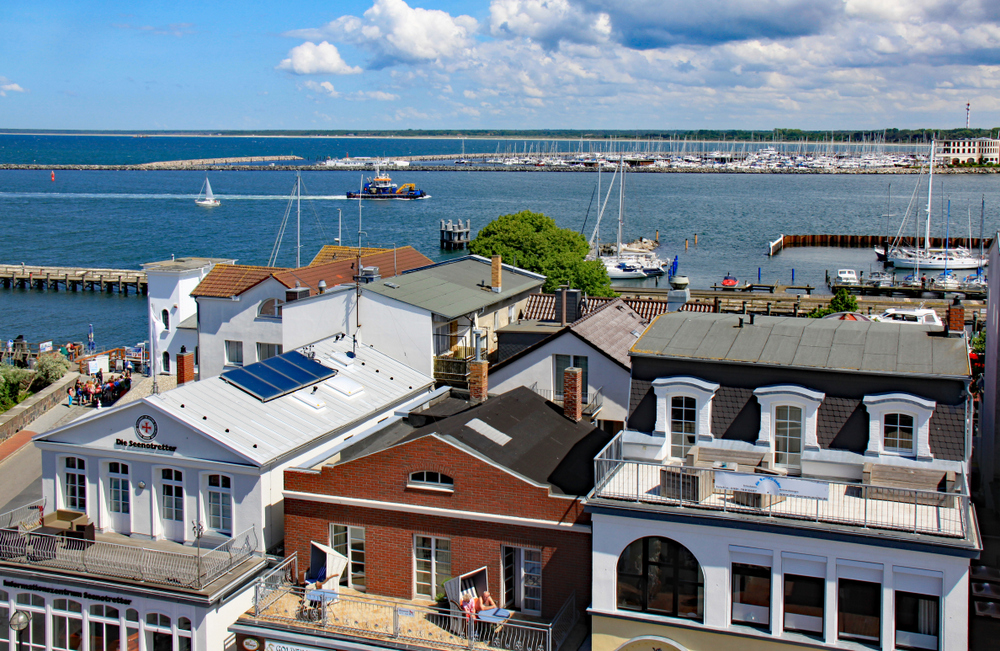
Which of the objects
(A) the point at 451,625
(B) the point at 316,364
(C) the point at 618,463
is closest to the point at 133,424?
(B) the point at 316,364

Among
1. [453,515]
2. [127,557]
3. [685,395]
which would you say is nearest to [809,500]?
[685,395]

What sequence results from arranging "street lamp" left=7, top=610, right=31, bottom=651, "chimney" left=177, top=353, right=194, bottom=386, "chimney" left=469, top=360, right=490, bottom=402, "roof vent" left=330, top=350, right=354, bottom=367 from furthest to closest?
"chimney" left=177, top=353, right=194, bottom=386 < "roof vent" left=330, top=350, right=354, bottom=367 < "chimney" left=469, top=360, right=490, bottom=402 < "street lamp" left=7, top=610, right=31, bottom=651

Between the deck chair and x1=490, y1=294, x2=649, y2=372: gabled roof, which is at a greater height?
x1=490, y1=294, x2=649, y2=372: gabled roof

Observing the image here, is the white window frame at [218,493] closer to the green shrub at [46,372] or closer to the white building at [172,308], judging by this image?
the white building at [172,308]

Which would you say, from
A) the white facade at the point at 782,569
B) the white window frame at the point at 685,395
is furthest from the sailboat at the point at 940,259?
the white facade at the point at 782,569

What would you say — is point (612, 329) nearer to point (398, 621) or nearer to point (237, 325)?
point (398, 621)

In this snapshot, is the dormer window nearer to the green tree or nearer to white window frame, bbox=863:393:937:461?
white window frame, bbox=863:393:937:461

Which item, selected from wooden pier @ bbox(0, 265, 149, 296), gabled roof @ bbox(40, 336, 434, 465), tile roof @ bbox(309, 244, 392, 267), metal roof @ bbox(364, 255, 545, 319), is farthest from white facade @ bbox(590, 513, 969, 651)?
wooden pier @ bbox(0, 265, 149, 296)
